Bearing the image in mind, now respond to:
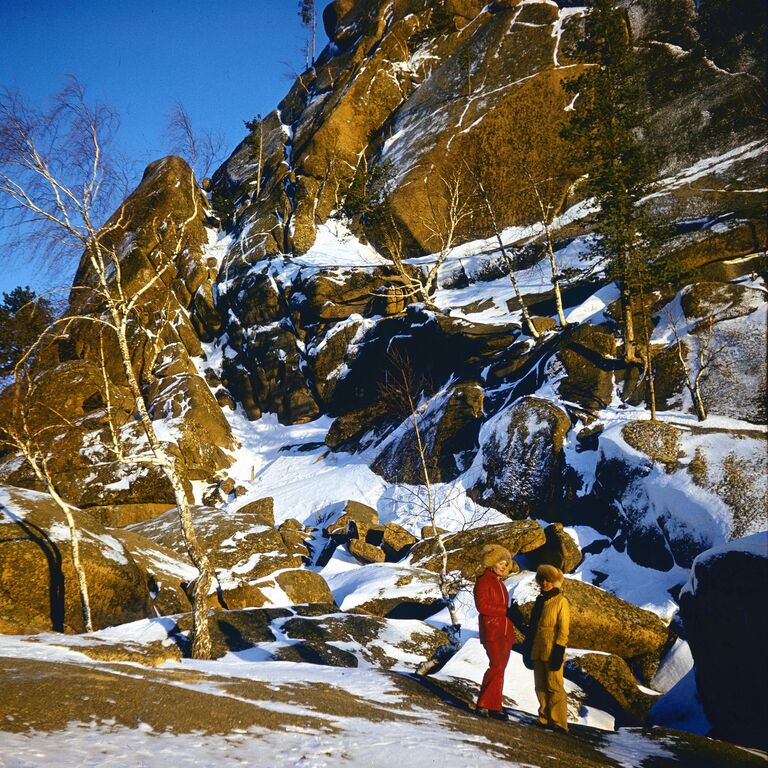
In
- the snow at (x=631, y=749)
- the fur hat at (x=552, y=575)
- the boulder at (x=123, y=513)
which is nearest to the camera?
the snow at (x=631, y=749)

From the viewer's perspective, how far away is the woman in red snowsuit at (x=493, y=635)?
607 cm

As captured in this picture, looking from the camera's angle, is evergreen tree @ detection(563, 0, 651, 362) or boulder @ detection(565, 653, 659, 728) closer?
boulder @ detection(565, 653, 659, 728)

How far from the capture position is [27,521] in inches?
477

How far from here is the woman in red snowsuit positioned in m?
6.07

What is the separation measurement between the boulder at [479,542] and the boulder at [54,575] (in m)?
9.48

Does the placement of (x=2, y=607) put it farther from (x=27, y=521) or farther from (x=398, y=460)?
(x=398, y=460)

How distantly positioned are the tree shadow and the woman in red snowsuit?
1019cm

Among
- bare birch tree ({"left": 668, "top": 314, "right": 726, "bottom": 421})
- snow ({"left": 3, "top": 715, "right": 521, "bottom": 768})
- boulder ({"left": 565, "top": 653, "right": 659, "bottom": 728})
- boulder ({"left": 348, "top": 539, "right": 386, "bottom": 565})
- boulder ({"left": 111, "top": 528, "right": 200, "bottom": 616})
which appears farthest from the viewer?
boulder ({"left": 348, "top": 539, "right": 386, "bottom": 565})

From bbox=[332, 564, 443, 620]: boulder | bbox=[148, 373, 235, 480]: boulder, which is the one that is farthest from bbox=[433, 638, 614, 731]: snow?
bbox=[148, 373, 235, 480]: boulder

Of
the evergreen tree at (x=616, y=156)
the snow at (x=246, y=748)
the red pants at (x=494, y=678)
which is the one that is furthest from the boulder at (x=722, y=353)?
the snow at (x=246, y=748)

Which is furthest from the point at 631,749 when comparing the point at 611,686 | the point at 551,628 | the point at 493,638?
the point at 611,686

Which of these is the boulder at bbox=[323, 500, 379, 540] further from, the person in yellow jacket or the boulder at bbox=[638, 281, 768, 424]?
the person in yellow jacket

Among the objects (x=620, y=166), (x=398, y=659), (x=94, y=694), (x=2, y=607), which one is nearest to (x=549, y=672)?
(x=94, y=694)

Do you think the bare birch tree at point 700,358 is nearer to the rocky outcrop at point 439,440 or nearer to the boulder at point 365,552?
the rocky outcrop at point 439,440
